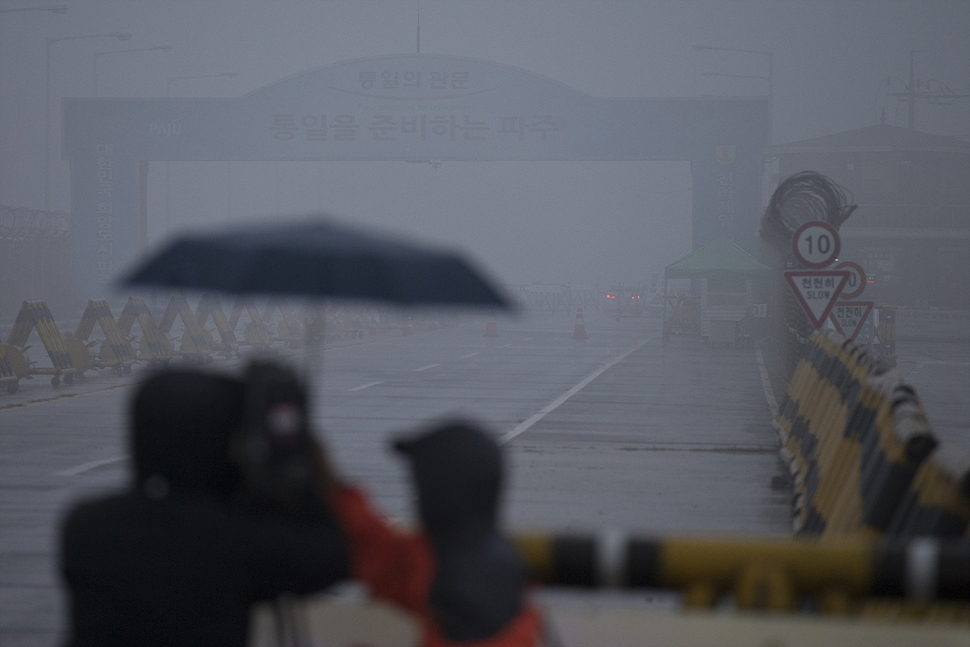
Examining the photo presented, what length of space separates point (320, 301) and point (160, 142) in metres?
48.4

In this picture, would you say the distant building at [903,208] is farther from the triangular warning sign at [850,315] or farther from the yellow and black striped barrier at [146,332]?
the triangular warning sign at [850,315]

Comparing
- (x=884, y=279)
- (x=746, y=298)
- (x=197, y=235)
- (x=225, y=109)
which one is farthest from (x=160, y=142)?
(x=197, y=235)

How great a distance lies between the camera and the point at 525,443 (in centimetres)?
1425

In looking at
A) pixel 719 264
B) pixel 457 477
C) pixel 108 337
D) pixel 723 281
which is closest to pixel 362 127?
pixel 723 281

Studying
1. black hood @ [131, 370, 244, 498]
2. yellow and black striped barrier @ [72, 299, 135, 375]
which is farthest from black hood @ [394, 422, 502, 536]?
yellow and black striped barrier @ [72, 299, 135, 375]

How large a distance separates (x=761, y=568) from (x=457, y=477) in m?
0.97

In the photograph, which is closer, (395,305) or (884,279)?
(395,305)

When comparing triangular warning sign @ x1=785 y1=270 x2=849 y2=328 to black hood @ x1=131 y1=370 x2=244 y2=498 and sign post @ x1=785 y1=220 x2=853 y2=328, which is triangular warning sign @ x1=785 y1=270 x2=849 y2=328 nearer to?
sign post @ x1=785 y1=220 x2=853 y2=328

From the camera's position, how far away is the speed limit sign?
14891mm

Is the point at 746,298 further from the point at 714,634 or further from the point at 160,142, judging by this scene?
the point at 714,634

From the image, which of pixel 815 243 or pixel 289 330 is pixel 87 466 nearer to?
pixel 815 243

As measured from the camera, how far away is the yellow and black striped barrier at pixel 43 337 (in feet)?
67.9

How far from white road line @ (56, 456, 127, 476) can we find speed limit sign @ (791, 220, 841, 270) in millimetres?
8369

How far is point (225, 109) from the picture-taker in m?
49.1
